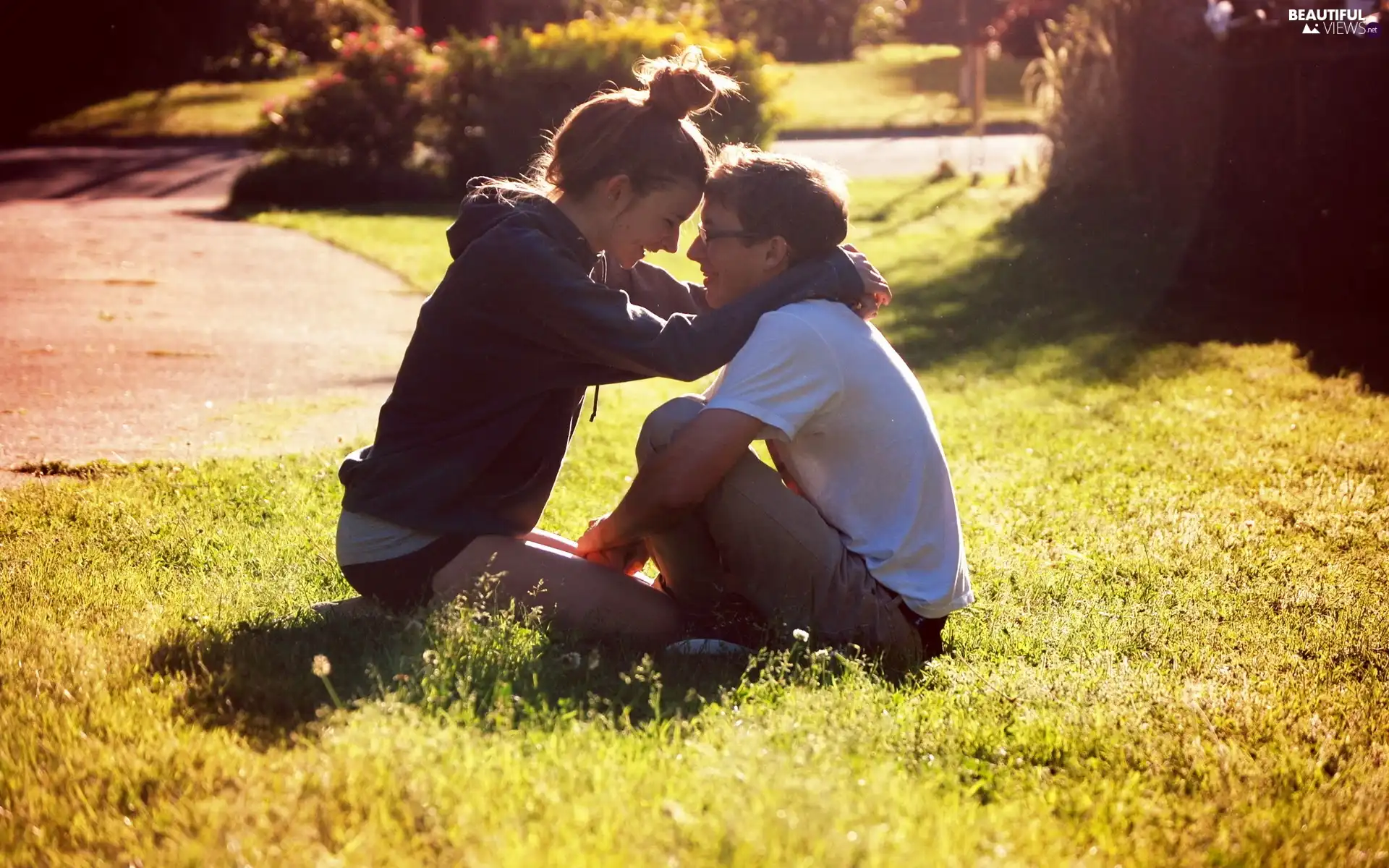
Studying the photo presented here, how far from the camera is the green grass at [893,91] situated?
83.8 feet

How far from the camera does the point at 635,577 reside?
4078 mm

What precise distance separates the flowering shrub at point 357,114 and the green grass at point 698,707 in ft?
39.7

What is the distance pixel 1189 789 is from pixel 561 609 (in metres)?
1.69

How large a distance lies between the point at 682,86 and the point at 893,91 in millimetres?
29389

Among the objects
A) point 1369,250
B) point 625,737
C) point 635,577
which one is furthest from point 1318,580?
Result: point 1369,250

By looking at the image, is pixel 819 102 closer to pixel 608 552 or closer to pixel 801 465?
pixel 608 552

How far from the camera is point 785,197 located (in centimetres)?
366

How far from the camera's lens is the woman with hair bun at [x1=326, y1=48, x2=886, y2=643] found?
3.63 m

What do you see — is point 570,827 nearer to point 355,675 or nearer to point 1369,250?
point 355,675

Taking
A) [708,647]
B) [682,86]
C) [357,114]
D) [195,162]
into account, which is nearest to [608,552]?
[708,647]

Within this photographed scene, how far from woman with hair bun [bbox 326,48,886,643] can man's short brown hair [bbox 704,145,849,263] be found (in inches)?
2.8

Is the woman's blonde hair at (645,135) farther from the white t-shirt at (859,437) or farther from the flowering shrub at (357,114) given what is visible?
the flowering shrub at (357,114)

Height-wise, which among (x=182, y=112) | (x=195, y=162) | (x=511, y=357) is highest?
(x=182, y=112)

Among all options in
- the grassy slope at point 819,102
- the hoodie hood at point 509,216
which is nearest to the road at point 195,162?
the grassy slope at point 819,102
